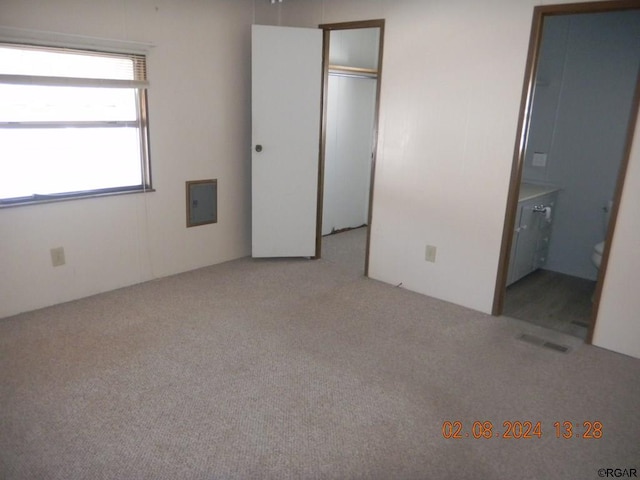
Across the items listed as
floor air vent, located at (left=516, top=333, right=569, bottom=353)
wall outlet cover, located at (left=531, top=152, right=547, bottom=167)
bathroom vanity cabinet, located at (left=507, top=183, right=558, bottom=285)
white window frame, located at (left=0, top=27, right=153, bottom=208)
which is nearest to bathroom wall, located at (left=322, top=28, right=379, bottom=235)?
wall outlet cover, located at (left=531, top=152, right=547, bottom=167)

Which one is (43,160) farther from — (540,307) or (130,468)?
(540,307)

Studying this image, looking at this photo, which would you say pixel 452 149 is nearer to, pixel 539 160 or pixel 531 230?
pixel 531 230

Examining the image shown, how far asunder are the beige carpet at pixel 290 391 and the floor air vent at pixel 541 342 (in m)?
0.07

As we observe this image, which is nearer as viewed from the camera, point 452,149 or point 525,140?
point 525,140

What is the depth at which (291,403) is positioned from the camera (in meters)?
2.36

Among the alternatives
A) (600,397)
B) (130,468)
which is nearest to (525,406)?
(600,397)

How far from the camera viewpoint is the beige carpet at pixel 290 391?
199cm

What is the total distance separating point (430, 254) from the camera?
3.71 meters

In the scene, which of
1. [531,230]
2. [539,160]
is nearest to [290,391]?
[531,230]

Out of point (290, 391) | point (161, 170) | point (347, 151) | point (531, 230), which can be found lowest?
point (290, 391)

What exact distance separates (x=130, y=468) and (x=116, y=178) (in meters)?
2.26

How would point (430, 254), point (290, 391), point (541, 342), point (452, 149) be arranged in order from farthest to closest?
point (430, 254), point (452, 149), point (541, 342), point (290, 391)

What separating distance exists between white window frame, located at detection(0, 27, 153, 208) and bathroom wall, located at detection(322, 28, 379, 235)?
6.66 feet

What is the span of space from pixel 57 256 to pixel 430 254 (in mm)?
2678
